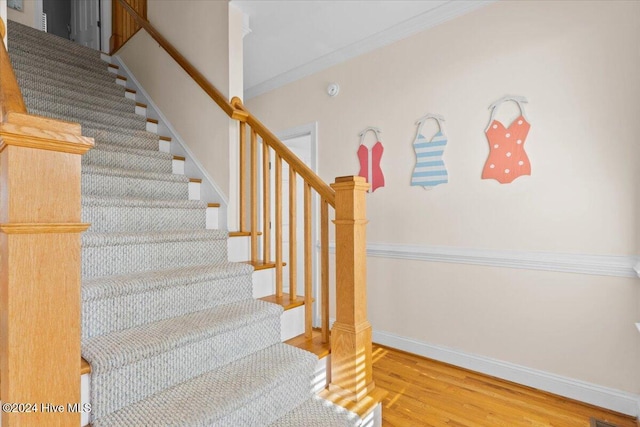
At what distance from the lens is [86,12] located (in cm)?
464

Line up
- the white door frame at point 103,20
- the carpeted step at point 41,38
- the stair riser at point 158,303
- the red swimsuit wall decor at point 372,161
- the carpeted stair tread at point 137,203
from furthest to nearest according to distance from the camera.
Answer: the white door frame at point 103,20 < the carpeted step at point 41,38 < the red swimsuit wall decor at point 372,161 < the carpeted stair tread at point 137,203 < the stair riser at point 158,303

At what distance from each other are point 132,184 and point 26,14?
3.44 meters

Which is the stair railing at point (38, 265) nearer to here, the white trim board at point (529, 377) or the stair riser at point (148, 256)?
the stair riser at point (148, 256)

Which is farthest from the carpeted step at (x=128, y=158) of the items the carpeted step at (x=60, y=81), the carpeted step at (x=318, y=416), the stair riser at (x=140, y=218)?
the carpeted step at (x=318, y=416)

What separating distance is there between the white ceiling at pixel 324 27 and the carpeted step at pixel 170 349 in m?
2.05

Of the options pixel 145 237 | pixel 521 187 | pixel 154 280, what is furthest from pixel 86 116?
pixel 521 187

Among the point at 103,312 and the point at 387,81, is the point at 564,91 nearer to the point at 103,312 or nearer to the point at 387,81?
the point at 387,81

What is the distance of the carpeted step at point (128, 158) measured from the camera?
215 centimetres

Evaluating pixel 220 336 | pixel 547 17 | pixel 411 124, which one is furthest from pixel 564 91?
pixel 220 336

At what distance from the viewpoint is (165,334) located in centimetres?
135

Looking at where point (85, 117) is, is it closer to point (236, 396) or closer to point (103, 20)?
point (236, 396)

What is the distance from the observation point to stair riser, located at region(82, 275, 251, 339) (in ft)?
4.33

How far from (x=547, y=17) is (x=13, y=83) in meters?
2.65

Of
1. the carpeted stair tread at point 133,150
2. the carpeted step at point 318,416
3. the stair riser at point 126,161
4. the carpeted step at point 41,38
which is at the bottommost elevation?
the carpeted step at point 318,416
